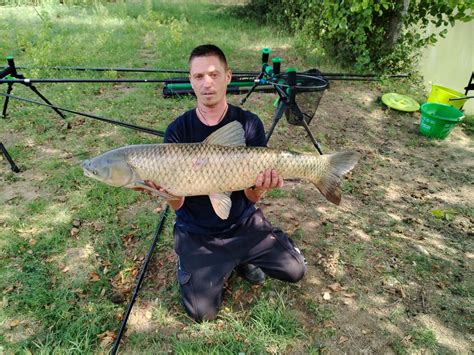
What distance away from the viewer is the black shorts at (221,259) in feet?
6.92

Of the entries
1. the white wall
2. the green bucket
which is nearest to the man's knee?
the green bucket

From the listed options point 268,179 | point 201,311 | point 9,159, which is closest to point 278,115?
point 268,179

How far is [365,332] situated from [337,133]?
2.92 metres

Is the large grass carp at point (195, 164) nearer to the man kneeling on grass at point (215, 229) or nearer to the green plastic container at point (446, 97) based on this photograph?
the man kneeling on grass at point (215, 229)

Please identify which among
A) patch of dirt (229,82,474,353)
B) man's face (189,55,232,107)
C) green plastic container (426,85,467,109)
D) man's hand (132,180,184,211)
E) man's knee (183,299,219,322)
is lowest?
patch of dirt (229,82,474,353)

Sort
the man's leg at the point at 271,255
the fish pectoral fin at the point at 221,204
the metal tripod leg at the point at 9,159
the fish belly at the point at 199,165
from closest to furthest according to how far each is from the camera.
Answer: the fish belly at the point at 199,165, the fish pectoral fin at the point at 221,204, the man's leg at the point at 271,255, the metal tripod leg at the point at 9,159

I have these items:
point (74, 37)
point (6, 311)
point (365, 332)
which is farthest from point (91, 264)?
point (74, 37)

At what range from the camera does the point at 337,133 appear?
449cm

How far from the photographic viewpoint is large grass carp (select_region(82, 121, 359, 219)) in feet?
5.88

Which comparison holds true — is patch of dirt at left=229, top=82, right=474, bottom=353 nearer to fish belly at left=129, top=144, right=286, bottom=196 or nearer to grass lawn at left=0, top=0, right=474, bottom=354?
grass lawn at left=0, top=0, right=474, bottom=354

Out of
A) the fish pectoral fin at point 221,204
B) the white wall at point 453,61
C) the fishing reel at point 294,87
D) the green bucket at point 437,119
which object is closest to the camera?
the fish pectoral fin at point 221,204

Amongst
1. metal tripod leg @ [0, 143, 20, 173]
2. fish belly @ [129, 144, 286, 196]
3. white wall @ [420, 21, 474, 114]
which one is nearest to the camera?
fish belly @ [129, 144, 286, 196]

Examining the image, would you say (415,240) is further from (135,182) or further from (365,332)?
(135,182)

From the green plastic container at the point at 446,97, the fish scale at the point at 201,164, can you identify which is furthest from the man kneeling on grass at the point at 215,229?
the green plastic container at the point at 446,97
